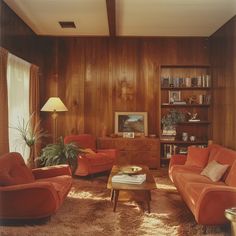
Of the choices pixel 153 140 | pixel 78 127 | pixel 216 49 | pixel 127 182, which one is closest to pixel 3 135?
pixel 127 182

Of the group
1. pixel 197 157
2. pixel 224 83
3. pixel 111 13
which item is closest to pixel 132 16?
pixel 111 13

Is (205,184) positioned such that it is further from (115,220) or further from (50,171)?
(50,171)

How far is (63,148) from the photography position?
4449mm

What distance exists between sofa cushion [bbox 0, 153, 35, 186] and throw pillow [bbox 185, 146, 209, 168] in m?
2.47

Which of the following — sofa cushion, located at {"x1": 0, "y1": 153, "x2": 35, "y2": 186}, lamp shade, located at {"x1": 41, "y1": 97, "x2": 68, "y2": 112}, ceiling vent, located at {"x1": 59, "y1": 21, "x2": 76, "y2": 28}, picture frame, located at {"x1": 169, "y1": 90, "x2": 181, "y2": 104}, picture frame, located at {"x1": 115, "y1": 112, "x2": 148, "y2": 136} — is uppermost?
ceiling vent, located at {"x1": 59, "y1": 21, "x2": 76, "y2": 28}

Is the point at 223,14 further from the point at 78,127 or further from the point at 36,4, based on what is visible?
the point at 78,127

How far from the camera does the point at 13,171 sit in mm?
3420

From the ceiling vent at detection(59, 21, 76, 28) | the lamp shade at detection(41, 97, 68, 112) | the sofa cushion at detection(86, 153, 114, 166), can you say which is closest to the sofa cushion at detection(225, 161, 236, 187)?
the sofa cushion at detection(86, 153, 114, 166)

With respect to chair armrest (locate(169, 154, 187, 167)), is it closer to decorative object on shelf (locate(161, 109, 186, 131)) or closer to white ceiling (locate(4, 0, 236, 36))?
decorative object on shelf (locate(161, 109, 186, 131))

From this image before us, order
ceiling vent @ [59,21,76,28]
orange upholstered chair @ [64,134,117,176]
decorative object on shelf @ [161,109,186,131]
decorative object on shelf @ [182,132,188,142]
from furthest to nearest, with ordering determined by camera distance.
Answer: decorative object on shelf @ [182,132,188,142] → decorative object on shelf @ [161,109,186,131] → ceiling vent @ [59,21,76,28] → orange upholstered chair @ [64,134,117,176]

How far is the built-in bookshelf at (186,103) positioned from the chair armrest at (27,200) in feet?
11.0

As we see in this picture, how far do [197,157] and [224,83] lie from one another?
1451 millimetres

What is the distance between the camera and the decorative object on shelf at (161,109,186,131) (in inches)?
237

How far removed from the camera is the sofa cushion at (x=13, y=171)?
316 cm
